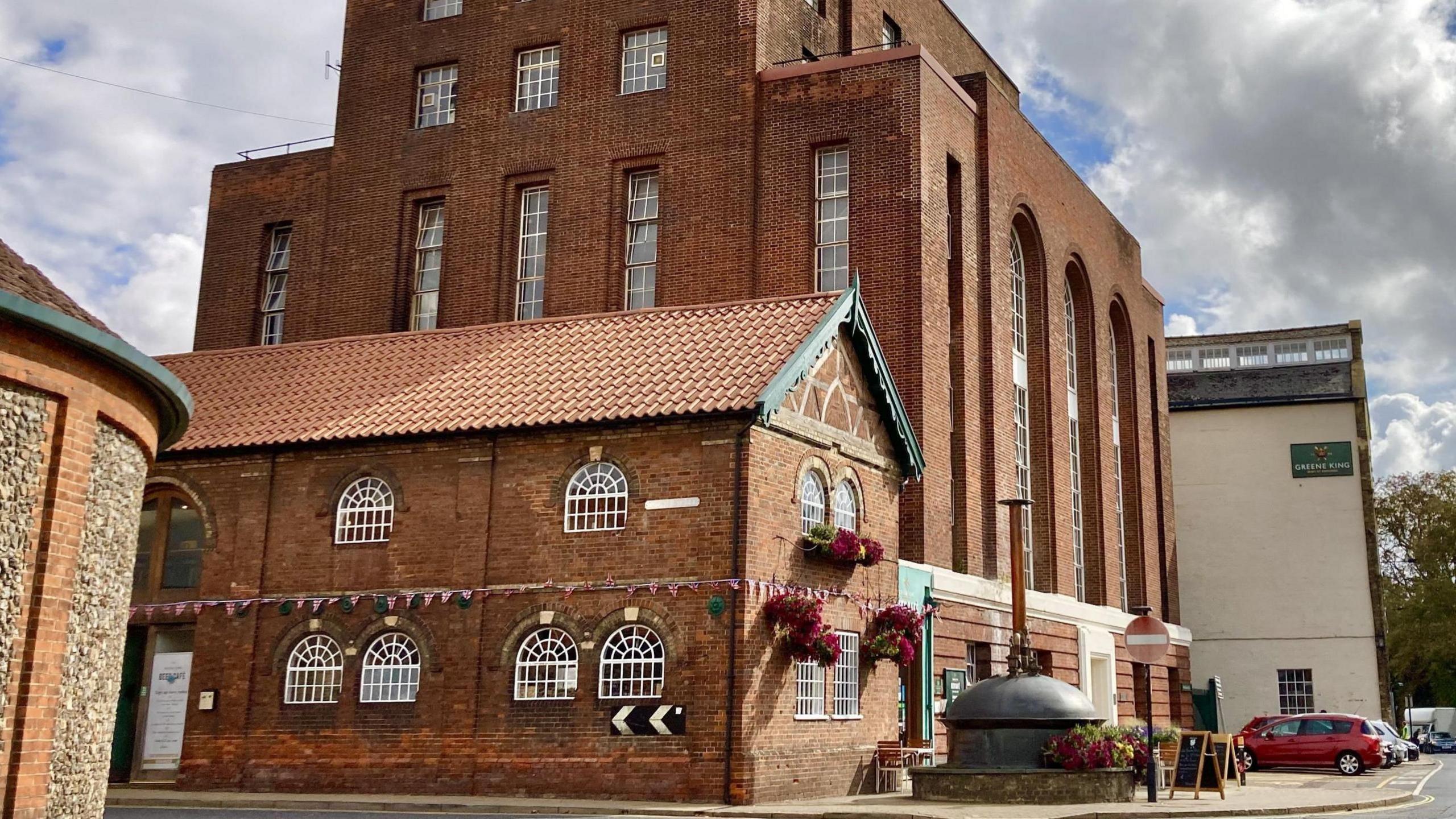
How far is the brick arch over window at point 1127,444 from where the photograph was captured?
147 feet

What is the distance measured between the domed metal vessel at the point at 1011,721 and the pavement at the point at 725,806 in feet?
3.67

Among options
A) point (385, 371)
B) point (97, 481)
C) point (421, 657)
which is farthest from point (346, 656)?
point (97, 481)

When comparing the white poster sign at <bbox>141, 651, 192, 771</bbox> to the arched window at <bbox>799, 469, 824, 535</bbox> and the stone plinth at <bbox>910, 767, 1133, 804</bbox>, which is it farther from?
the stone plinth at <bbox>910, 767, 1133, 804</bbox>

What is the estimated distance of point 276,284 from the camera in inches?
1517

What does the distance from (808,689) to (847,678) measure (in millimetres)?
1489

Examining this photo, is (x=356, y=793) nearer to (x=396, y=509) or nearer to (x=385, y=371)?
(x=396, y=509)

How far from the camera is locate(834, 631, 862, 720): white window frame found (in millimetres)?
23891

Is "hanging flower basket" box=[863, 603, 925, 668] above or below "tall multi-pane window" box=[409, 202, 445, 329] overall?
below

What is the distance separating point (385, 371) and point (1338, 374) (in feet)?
132

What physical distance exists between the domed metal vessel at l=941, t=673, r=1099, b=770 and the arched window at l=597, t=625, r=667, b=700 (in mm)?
4641

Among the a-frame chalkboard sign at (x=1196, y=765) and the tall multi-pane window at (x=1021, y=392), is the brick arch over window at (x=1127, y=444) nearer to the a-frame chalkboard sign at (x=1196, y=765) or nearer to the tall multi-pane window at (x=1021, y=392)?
the tall multi-pane window at (x=1021, y=392)

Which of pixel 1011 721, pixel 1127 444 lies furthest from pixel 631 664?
pixel 1127 444

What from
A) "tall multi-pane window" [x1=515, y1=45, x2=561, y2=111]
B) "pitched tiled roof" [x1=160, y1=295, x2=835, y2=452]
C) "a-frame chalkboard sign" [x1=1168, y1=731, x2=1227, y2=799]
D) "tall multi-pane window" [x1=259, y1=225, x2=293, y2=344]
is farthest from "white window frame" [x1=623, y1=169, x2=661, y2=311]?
"a-frame chalkboard sign" [x1=1168, y1=731, x2=1227, y2=799]

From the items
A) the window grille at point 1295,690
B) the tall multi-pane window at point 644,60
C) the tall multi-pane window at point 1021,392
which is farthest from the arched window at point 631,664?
the window grille at point 1295,690
